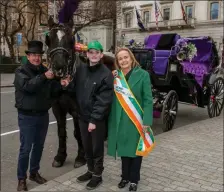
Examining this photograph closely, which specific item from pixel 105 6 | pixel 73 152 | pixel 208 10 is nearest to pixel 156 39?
pixel 73 152

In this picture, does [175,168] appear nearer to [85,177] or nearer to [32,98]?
[85,177]

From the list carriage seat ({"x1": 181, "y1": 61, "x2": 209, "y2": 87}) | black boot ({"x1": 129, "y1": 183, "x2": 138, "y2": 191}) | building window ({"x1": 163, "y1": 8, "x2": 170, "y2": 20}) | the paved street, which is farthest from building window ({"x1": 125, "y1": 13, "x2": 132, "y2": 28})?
black boot ({"x1": 129, "y1": 183, "x2": 138, "y2": 191})

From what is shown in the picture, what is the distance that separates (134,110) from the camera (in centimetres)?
364

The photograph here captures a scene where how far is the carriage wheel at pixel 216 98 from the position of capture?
872cm

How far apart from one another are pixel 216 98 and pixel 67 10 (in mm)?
6376

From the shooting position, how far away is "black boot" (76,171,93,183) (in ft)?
13.4

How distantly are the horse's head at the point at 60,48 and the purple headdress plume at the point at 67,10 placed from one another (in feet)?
0.23

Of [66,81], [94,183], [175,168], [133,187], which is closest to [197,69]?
[175,168]

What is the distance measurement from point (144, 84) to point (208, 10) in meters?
42.1

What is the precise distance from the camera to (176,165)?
480cm

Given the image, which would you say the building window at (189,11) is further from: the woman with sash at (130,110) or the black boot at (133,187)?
the black boot at (133,187)

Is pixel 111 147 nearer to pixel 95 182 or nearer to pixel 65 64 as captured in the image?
pixel 95 182

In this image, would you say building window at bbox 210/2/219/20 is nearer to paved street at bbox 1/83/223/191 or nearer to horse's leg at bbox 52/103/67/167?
paved street at bbox 1/83/223/191

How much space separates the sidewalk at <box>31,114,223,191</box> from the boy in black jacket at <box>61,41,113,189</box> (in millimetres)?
442
